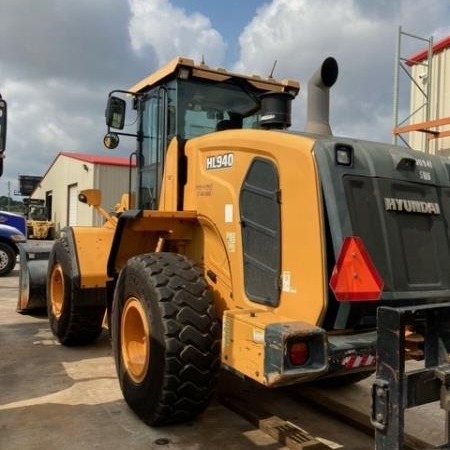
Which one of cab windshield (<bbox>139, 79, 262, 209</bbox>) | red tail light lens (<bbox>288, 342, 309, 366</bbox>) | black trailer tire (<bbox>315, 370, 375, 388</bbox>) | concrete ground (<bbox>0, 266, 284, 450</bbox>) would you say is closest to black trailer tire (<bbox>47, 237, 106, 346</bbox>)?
concrete ground (<bbox>0, 266, 284, 450</bbox>)

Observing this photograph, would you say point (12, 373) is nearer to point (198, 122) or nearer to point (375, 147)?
point (198, 122)

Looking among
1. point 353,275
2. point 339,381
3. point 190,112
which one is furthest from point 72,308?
point 353,275

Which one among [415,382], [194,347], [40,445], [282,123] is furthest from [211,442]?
[282,123]

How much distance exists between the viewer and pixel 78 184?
1309 inches

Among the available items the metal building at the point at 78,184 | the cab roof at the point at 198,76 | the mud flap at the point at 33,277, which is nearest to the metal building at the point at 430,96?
the cab roof at the point at 198,76

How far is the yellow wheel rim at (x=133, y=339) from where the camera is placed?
4375 mm

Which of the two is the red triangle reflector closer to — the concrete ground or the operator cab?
the concrete ground

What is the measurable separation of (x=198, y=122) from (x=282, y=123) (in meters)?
0.87

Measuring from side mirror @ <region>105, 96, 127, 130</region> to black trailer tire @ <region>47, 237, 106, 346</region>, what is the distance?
147 centimetres

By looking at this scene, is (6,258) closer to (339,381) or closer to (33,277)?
(33,277)

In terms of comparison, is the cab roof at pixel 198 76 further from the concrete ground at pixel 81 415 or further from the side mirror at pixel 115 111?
the concrete ground at pixel 81 415

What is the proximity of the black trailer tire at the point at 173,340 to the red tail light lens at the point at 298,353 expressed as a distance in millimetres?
830

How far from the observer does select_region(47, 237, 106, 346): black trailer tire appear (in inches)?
241

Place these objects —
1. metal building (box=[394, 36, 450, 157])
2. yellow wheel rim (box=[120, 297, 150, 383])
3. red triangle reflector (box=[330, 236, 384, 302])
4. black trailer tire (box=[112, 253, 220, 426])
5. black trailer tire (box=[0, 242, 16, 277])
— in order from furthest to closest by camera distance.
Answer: black trailer tire (box=[0, 242, 16, 277]), metal building (box=[394, 36, 450, 157]), yellow wheel rim (box=[120, 297, 150, 383]), black trailer tire (box=[112, 253, 220, 426]), red triangle reflector (box=[330, 236, 384, 302])
